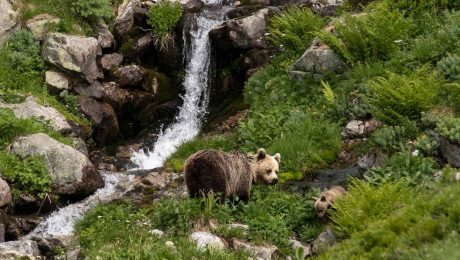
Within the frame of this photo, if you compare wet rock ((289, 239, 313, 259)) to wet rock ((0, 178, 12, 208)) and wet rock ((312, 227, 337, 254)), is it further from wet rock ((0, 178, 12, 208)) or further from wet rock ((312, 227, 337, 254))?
wet rock ((0, 178, 12, 208))

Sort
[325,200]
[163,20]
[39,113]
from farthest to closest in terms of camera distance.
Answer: [163,20], [39,113], [325,200]

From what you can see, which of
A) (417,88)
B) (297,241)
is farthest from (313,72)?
(297,241)

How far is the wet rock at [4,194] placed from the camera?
11.8 meters

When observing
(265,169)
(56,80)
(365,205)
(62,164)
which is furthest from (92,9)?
(365,205)

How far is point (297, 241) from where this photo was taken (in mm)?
8789

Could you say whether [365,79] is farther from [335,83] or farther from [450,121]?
[450,121]

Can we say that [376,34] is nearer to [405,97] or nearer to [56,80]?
[405,97]

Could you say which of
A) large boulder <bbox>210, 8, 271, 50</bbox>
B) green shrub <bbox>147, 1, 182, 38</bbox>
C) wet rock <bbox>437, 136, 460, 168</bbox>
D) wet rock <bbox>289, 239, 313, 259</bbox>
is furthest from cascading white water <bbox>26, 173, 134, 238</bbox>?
green shrub <bbox>147, 1, 182, 38</bbox>

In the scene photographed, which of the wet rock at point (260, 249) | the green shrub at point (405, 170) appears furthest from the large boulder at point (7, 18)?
the green shrub at point (405, 170)

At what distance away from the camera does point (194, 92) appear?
1903 cm

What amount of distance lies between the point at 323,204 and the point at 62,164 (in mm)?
6675

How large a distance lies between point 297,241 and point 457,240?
458 cm

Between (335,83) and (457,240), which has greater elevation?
(457,240)

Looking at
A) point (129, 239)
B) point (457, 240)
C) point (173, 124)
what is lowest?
point (173, 124)
